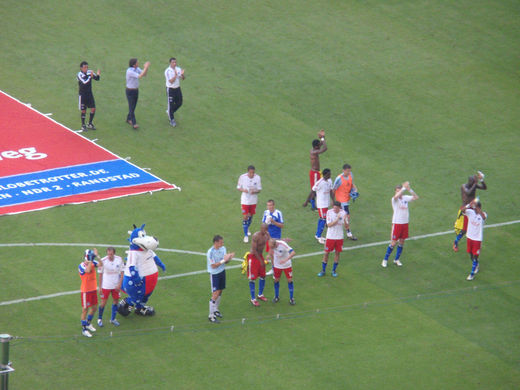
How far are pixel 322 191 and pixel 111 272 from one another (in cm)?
702

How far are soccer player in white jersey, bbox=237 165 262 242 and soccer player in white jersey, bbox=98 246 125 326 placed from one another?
5.20 metres

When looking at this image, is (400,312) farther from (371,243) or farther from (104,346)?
(104,346)

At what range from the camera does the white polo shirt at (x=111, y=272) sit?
20688 millimetres

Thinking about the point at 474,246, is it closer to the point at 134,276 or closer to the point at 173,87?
the point at 134,276

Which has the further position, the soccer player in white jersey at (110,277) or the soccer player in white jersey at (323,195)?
the soccer player in white jersey at (323,195)

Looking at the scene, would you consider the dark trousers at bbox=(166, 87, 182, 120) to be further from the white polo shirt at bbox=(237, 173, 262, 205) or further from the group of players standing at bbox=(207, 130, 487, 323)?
the white polo shirt at bbox=(237, 173, 262, 205)

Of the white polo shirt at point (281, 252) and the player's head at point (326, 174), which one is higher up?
the player's head at point (326, 174)

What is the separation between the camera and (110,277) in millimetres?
20734

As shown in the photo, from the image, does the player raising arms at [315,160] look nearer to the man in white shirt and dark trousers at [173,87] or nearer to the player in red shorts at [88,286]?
the man in white shirt and dark trousers at [173,87]

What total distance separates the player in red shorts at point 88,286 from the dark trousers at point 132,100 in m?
11.9

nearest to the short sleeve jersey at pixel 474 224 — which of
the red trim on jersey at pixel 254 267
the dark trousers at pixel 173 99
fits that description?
the red trim on jersey at pixel 254 267

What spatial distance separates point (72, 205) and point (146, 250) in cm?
652

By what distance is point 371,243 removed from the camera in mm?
25703

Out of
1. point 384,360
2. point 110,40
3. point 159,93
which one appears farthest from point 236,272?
point 110,40
